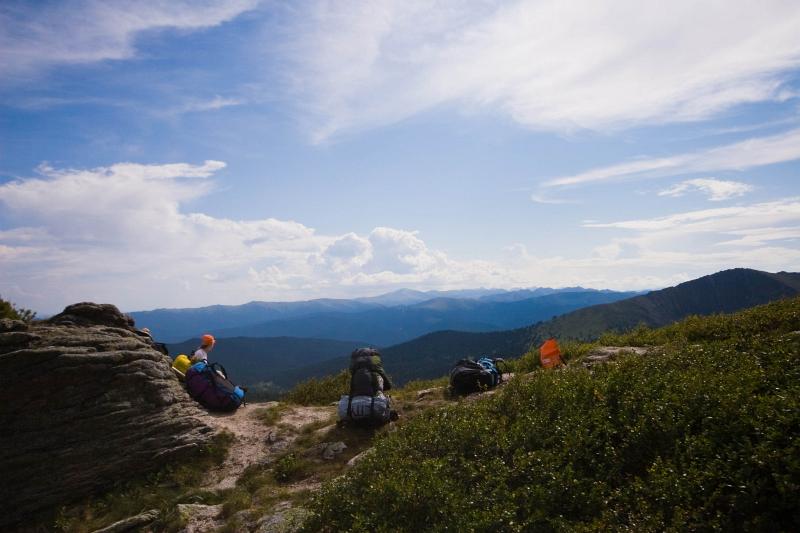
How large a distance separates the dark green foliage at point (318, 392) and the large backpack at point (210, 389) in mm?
3104

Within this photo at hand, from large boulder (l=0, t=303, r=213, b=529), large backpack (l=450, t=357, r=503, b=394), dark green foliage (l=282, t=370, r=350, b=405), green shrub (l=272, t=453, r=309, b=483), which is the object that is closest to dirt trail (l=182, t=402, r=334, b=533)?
green shrub (l=272, t=453, r=309, b=483)

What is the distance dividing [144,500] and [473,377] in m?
11.2

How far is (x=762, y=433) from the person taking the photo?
6258 millimetres

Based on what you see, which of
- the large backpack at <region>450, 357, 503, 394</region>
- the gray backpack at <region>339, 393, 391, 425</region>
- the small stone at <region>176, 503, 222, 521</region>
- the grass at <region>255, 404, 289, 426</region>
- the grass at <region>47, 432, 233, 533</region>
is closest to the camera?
the small stone at <region>176, 503, 222, 521</region>

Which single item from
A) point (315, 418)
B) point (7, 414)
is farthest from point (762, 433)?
point (7, 414)

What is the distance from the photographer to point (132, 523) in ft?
36.2

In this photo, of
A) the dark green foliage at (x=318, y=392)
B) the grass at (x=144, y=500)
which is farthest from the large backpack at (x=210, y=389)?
the grass at (x=144, y=500)

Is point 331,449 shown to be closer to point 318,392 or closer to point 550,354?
point 318,392

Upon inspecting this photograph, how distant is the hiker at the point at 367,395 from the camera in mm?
14586

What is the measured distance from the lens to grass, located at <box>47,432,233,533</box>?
11.8 m

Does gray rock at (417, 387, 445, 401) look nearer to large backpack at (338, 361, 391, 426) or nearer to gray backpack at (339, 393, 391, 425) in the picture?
large backpack at (338, 361, 391, 426)

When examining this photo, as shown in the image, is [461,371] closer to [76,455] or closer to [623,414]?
[623,414]

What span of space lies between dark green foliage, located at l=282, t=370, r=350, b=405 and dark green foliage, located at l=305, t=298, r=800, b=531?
976 cm

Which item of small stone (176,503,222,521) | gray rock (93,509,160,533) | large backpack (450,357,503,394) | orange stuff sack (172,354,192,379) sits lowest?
gray rock (93,509,160,533)
